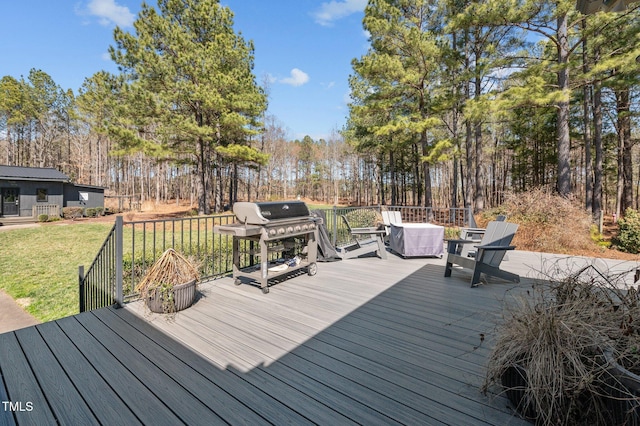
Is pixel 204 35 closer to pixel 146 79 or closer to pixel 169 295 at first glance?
pixel 146 79

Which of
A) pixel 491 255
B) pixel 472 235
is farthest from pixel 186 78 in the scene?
pixel 491 255

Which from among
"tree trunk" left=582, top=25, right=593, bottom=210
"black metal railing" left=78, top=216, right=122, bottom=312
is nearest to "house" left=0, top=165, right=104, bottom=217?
"black metal railing" left=78, top=216, right=122, bottom=312

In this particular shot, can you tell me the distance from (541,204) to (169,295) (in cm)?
793

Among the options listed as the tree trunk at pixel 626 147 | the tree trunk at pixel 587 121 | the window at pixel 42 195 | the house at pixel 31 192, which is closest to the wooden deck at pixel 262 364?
the tree trunk at pixel 587 121

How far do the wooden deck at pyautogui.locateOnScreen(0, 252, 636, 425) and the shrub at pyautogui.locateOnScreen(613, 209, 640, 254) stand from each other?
6.29 metres

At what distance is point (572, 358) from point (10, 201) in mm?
24902

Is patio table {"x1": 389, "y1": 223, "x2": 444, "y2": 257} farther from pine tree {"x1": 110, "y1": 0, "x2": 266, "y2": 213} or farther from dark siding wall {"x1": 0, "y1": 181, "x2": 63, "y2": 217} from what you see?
dark siding wall {"x1": 0, "y1": 181, "x2": 63, "y2": 217}

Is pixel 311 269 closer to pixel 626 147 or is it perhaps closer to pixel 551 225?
pixel 551 225

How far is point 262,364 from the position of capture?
1.90 m

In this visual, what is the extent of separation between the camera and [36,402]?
1528 millimetres

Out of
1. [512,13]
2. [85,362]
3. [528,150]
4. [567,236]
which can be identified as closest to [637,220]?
[567,236]

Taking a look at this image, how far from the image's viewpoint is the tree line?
26.0 feet

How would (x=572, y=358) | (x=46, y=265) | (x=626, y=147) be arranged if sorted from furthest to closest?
1. (x=626, y=147)
2. (x=46, y=265)
3. (x=572, y=358)

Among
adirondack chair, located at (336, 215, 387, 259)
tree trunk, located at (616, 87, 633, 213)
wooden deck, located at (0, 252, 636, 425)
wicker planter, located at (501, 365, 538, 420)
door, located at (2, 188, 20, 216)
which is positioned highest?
tree trunk, located at (616, 87, 633, 213)
